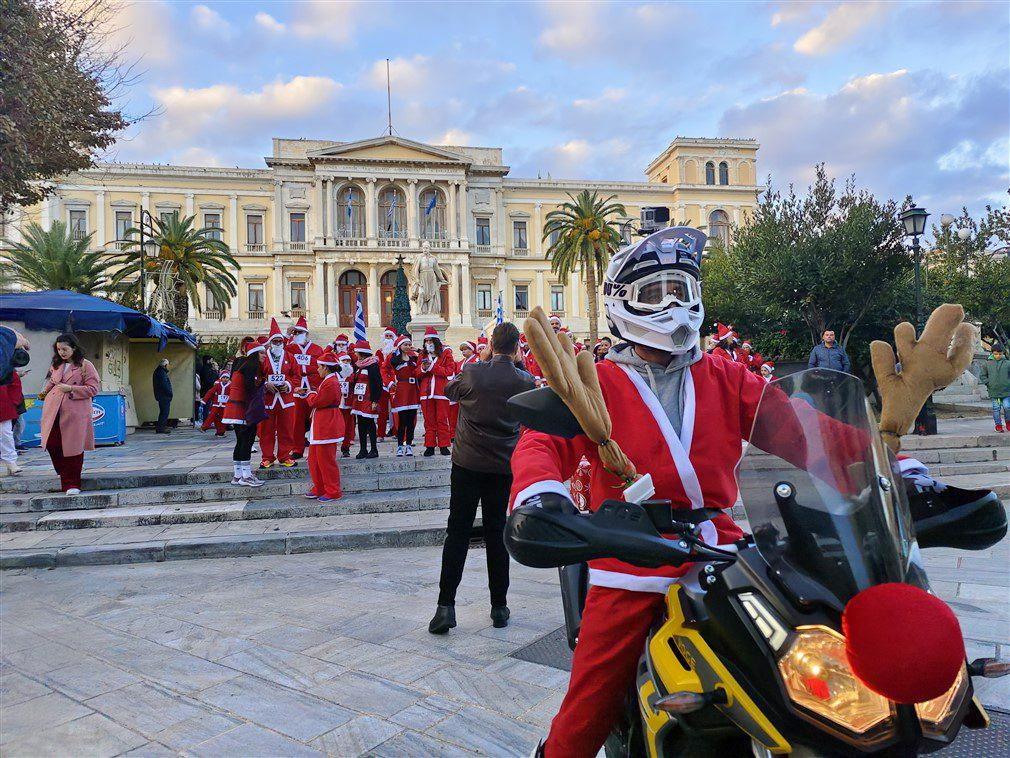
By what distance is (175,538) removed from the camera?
705 centimetres

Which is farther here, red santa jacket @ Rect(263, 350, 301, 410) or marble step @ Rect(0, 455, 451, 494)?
A: red santa jacket @ Rect(263, 350, 301, 410)

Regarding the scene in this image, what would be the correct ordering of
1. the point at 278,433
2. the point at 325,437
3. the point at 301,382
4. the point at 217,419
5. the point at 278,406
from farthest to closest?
the point at 217,419
the point at 301,382
the point at 278,433
the point at 278,406
the point at 325,437

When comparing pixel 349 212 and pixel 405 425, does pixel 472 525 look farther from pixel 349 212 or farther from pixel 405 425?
pixel 349 212

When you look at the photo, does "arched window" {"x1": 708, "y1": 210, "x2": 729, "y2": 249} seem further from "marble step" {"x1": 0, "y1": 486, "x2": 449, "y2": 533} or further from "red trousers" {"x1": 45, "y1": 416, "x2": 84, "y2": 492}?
"red trousers" {"x1": 45, "y1": 416, "x2": 84, "y2": 492}

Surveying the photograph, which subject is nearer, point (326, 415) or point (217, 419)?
point (326, 415)

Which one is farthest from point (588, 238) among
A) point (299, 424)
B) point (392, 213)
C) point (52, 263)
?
point (299, 424)

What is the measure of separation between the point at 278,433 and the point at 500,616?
257 inches

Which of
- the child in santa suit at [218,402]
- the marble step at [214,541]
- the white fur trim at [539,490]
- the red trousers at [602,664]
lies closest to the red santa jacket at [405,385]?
the marble step at [214,541]

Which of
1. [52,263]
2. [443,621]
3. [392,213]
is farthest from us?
[392,213]

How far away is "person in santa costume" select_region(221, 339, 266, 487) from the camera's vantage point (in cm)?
888

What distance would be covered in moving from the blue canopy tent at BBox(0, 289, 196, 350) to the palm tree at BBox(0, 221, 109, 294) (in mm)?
15251

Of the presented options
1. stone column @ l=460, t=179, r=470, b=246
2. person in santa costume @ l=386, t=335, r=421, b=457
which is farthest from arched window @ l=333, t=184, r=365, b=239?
person in santa costume @ l=386, t=335, r=421, b=457

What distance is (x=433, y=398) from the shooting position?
460 inches

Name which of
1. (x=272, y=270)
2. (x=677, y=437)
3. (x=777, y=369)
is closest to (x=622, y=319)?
(x=677, y=437)
